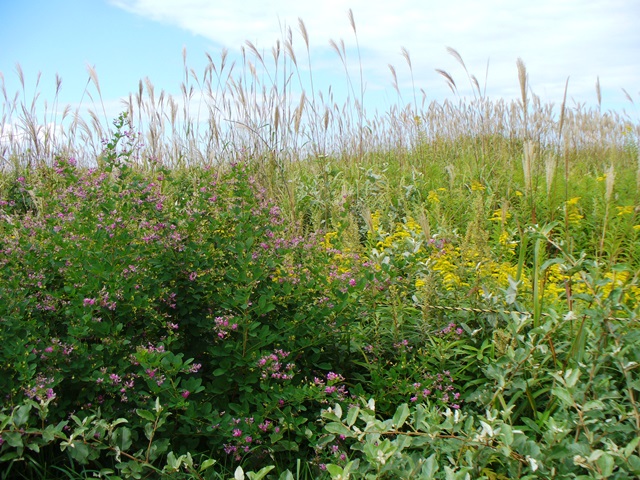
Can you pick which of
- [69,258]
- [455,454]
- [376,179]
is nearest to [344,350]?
[455,454]

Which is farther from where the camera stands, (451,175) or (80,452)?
(451,175)

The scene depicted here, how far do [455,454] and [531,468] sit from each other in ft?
0.88

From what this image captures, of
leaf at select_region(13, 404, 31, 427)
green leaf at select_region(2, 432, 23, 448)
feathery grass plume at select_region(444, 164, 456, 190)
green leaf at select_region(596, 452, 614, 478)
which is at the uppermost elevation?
feathery grass plume at select_region(444, 164, 456, 190)

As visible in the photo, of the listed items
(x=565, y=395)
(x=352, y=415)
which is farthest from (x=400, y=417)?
(x=565, y=395)

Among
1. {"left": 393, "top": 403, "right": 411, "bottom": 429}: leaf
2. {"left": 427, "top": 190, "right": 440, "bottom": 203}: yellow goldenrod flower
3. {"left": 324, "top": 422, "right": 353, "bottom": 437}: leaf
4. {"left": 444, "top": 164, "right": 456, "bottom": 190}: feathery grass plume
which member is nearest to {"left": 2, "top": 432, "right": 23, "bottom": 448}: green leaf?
{"left": 324, "top": 422, "right": 353, "bottom": 437}: leaf

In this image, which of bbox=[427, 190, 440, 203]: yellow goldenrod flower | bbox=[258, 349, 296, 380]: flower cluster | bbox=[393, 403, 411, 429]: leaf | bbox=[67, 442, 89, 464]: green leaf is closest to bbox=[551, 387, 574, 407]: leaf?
bbox=[393, 403, 411, 429]: leaf

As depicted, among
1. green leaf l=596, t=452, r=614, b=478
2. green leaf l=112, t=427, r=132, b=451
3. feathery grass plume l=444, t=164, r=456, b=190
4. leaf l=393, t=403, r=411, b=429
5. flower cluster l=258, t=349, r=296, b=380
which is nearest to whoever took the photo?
green leaf l=596, t=452, r=614, b=478

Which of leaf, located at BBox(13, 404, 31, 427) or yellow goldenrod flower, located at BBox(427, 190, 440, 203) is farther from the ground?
yellow goldenrod flower, located at BBox(427, 190, 440, 203)

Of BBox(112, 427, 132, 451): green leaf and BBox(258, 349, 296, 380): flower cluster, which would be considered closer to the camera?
BBox(112, 427, 132, 451): green leaf

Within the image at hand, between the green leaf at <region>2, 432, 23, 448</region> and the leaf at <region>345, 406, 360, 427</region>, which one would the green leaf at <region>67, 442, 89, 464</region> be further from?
the leaf at <region>345, 406, 360, 427</region>

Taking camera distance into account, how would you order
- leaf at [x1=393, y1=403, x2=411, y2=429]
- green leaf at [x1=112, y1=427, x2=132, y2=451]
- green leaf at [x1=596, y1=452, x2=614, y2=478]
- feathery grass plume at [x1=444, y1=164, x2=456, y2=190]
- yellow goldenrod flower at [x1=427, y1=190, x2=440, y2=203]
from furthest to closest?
feathery grass plume at [x1=444, y1=164, x2=456, y2=190] → yellow goldenrod flower at [x1=427, y1=190, x2=440, y2=203] → green leaf at [x1=112, y1=427, x2=132, y2=451] → leaf at [x1=393, y1=403, x2=411, y2=429] → green leaf at [x1=596, y1=452, x2=614, y2=478]

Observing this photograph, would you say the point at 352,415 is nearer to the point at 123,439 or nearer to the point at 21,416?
the point at 123,439

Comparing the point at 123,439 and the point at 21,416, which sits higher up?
the point at 21,416

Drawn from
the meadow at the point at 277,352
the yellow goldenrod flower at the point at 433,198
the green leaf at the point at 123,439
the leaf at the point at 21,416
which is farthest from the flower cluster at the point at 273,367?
the yellow goldenrod flower at the point at 433,198
